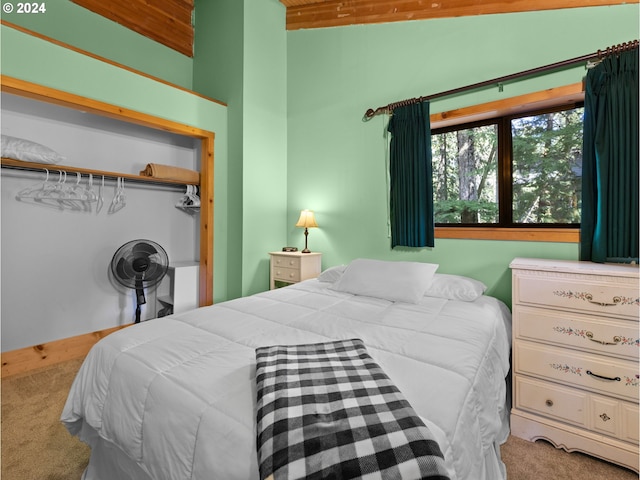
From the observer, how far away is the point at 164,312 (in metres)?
3.34

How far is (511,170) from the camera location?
2.36 metres

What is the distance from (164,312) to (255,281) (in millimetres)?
1093

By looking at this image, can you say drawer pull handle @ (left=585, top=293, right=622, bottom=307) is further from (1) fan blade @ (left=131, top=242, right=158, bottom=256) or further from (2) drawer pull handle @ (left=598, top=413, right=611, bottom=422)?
(1) fan blade @ (left=131, top=242, right=158, bottom=256)

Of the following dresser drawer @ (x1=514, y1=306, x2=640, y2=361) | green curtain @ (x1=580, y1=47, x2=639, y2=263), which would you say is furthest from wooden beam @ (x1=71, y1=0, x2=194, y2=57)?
dresser drawer @ (x1=514, y1=306, x2=640, y2=361)

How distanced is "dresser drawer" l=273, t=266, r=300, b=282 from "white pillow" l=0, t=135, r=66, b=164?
211cm

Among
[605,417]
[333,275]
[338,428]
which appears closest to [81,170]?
[333,275]

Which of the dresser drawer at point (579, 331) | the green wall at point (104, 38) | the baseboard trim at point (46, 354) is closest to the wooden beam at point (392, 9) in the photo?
the green wall at point (104, 38)

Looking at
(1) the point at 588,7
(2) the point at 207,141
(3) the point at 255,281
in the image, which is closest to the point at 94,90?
(2) the point at 207,141

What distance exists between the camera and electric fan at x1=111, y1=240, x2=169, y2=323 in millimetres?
2750

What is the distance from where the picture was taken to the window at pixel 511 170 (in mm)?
2148

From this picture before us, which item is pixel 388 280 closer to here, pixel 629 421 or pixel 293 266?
pixel 293 266

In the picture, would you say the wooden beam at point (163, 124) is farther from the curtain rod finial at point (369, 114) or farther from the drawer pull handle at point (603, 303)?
the drawer pull handle at point (603, 303)

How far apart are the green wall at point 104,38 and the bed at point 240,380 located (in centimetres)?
226

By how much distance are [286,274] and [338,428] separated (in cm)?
241
